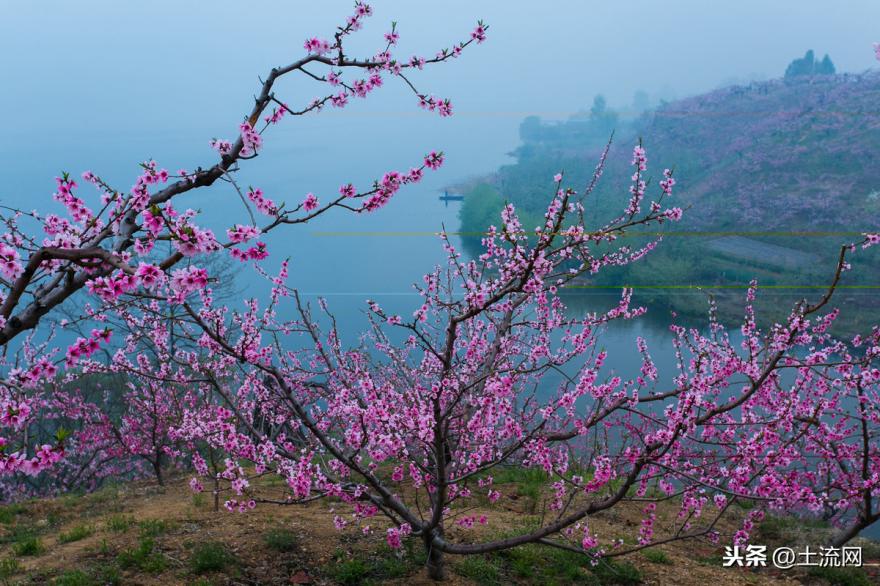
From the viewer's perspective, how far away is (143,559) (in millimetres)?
5164

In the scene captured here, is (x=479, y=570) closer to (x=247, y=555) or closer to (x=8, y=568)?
(x=247, y=555)

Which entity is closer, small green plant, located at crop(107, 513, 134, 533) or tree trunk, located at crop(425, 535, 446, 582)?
tree trunk, located at crop(425, 535, 446, 582)

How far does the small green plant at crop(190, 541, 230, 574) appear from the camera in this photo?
198 inches

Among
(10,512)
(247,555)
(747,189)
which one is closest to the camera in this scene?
(247,555)

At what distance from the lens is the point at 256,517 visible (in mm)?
6457

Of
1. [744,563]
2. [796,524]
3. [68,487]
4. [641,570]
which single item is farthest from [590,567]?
[68,487]

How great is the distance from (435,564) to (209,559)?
6.37 feet

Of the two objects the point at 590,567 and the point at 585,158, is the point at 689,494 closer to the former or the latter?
the point at 590,567

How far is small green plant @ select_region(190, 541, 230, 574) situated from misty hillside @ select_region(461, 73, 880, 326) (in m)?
12.7

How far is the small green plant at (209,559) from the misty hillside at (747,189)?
1273 centimetres

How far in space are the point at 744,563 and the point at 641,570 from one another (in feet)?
4.13

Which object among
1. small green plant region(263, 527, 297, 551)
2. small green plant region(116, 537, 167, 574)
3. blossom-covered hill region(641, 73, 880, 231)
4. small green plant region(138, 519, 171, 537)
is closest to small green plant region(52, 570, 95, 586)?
small green plant region(116, 537, 167, 574)

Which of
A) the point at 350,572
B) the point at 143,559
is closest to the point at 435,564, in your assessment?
the point at 350,572

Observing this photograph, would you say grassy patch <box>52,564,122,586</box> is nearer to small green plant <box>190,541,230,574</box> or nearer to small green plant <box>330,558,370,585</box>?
small green plant <box>190,541,230,574</box>
